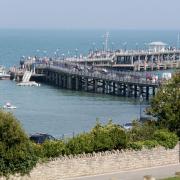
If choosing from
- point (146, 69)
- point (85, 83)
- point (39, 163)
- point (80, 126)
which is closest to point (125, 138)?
point (39, 163)

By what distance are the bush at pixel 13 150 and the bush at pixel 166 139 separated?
7576 mm

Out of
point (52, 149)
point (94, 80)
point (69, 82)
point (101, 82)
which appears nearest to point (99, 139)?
point (52, 149)

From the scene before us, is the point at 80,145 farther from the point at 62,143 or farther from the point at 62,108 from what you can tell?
the point at 62,108

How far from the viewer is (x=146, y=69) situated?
501 feet

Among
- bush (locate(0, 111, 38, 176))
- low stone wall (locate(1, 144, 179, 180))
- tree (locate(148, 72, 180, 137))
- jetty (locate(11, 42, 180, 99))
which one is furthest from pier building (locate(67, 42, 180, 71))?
bush (locate(0, 111, 38, 176))

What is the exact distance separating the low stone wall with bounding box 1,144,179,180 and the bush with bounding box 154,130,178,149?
204 millimetres

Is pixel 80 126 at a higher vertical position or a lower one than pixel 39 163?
lower

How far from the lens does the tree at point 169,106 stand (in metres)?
39.1

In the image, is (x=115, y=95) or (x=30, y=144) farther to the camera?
(x=115, y=95)

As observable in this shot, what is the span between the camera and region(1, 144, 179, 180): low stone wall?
30922 mm

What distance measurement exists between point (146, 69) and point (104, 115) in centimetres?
7688

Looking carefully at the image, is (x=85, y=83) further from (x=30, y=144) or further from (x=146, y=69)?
(x=30, y=144)

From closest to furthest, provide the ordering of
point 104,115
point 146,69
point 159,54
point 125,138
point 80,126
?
point 125,138 → point 80,126 → point 104,115 → point 146,69 → point 159,54

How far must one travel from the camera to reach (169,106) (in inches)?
1564
